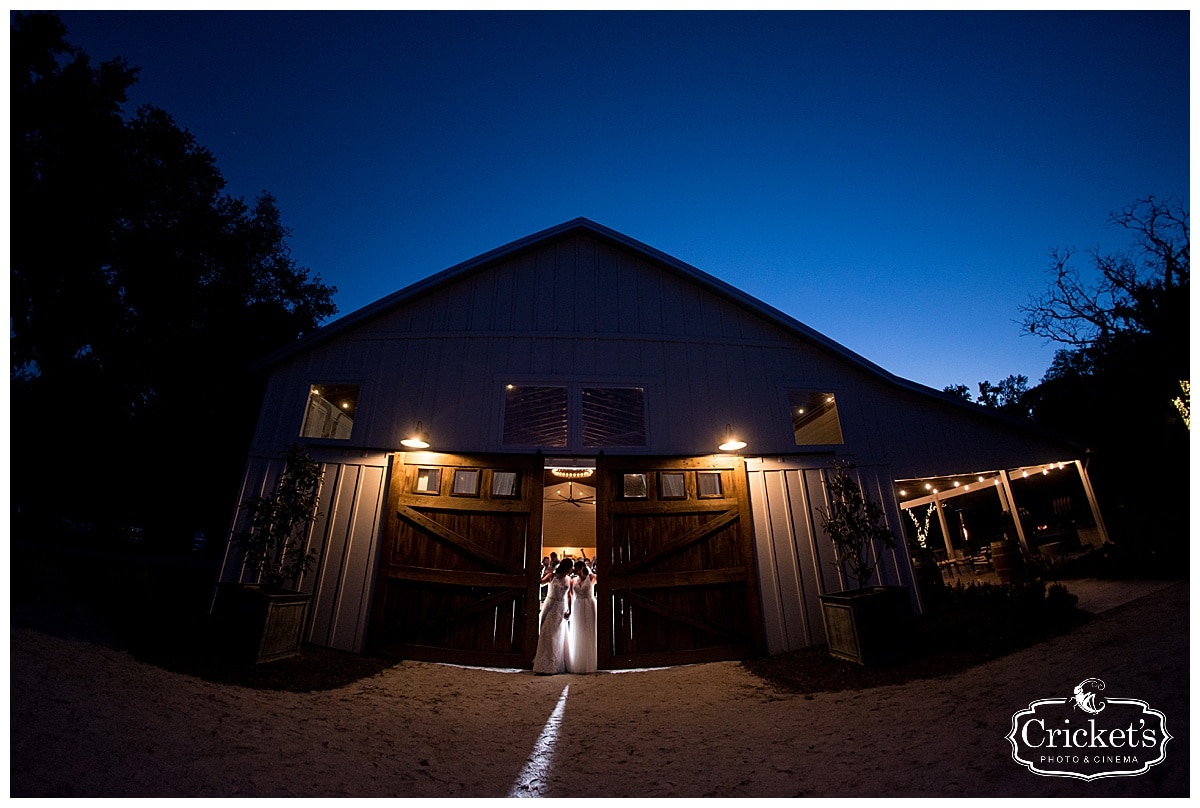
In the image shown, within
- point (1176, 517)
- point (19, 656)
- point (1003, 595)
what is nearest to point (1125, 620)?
point (1003, 595)

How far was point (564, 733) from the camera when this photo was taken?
4773 millimetres

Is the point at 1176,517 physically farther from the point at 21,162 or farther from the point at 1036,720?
the point at 21,162

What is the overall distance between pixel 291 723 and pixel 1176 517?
1678 centimetres

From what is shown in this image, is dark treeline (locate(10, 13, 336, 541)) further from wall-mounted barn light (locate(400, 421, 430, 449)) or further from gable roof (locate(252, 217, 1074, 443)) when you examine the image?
wall-mounted barn light (locate(400, 421, 430, 449))

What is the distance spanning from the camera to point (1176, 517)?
10320 millimetres

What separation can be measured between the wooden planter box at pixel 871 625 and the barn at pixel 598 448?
45.8 inches

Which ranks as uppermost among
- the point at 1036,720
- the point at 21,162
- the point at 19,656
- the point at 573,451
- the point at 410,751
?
the point at 21,162

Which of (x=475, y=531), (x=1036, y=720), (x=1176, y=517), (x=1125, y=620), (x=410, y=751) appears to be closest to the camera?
(x=1036, y=720)

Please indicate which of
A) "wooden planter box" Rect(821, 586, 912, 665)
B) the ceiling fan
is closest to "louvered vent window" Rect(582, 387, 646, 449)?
"wooden planter box" Rect(821, 586, 912, 665)

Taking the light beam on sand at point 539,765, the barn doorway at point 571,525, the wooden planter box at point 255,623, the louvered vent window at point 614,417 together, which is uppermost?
the louvered vent window at point 614,417

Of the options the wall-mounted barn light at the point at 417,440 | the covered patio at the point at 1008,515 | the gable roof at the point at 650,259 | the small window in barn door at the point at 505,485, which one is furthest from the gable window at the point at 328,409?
the covered patio at the point at 1008,515

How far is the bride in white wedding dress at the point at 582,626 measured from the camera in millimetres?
7395

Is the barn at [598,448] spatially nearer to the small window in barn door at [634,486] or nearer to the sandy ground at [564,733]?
→ the small window in barn door at [634,486]

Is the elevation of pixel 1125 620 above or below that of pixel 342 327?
below
